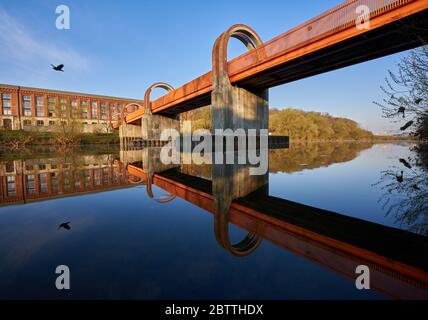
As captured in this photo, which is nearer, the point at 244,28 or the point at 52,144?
the point at 244,28

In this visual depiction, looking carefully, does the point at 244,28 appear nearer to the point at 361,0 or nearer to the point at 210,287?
the point at 361,0

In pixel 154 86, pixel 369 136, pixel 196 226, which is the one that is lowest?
pixel 196 226

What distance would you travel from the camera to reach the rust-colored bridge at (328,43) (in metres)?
8.23

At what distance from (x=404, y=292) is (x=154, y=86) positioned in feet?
115

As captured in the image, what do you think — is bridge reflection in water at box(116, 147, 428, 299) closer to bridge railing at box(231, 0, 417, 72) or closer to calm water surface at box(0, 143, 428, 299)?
calm water surface at box(0, 143, 428, 299)

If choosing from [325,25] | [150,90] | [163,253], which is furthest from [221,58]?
[150,90]

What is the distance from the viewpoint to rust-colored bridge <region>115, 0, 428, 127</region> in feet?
27.0

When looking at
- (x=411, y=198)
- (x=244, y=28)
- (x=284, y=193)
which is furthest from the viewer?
(x=244, y=28)

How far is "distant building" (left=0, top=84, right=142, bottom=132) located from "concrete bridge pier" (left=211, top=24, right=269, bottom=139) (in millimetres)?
36382

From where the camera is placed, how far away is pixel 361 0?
27.8 feet

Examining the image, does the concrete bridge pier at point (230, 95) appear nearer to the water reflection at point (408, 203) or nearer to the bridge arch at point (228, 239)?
the water reflection at point (408, 203)

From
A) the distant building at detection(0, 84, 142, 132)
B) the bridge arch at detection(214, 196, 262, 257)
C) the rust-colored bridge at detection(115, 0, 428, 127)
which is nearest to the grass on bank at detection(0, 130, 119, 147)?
the distant building at detection(0, 84, 142, 132)

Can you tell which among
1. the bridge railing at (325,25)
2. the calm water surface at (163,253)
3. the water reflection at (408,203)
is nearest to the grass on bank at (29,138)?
the bridge railing at (325,25)
